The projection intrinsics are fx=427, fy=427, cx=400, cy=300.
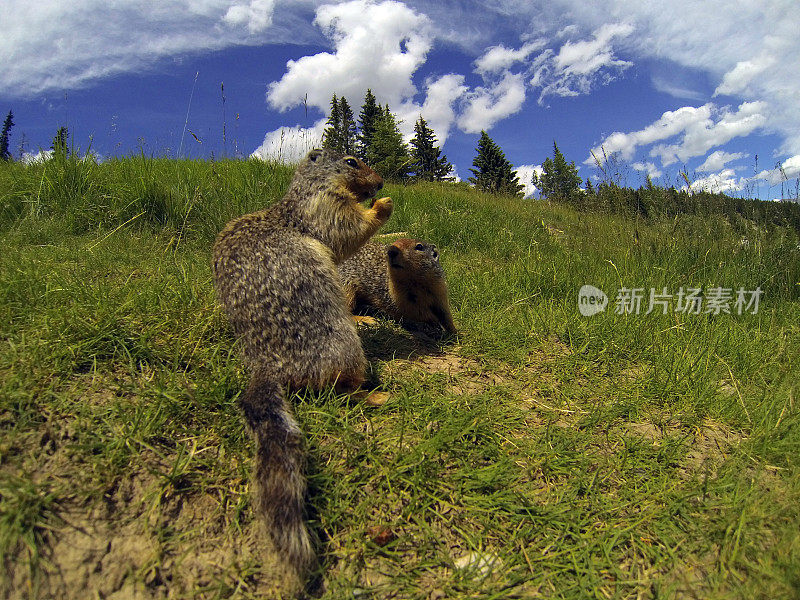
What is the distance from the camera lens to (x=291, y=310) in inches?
93.4

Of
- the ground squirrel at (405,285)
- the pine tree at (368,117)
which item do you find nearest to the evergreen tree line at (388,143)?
the pine tree at (368,117)

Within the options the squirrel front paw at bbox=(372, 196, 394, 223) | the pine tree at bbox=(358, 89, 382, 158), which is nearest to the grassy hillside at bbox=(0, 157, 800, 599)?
the squirrel front paw at bbox=(372, 196, 394, 223)

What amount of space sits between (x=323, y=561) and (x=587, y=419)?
1.82 metres

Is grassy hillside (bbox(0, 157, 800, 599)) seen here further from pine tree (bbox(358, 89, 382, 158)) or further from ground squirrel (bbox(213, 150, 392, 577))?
pine tree (bbox(358, 89, 382, 158))

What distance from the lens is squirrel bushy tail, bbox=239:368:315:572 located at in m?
1.65

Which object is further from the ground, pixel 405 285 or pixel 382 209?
pixel 382 209

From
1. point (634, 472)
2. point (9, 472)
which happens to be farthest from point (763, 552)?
point (9, 472)

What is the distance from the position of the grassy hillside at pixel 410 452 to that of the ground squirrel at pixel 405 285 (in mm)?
249

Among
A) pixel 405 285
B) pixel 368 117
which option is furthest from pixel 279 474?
pixel 368 117

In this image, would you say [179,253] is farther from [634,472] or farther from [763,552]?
[763,552]

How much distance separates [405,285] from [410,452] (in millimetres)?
1925

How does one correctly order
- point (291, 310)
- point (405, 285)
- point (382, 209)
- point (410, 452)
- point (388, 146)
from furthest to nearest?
point (388, 146), point (405, 285), point (382, 209), point (291, 310), point (410, 452)

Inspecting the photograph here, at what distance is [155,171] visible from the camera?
5.69 m

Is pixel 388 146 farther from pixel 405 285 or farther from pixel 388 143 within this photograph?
pixel 405 285
